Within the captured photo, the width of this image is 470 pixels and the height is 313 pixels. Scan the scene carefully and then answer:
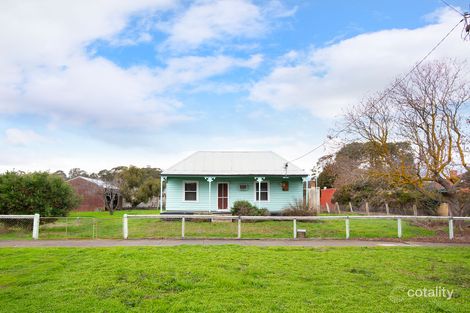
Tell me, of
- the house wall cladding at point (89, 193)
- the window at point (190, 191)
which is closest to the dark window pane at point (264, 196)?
the window at point (190, 191)

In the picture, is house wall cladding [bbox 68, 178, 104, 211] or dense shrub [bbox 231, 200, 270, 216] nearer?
dense shrub [bbox 231, 200, 270, 216]

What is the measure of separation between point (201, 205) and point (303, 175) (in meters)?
7.09

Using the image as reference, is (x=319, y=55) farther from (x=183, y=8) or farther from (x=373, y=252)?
(x=373, y=252)

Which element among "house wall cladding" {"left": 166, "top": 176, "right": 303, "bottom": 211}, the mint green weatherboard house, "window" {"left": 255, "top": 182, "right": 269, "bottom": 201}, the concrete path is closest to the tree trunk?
the concrete path

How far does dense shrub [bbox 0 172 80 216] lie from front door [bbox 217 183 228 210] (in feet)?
32.2

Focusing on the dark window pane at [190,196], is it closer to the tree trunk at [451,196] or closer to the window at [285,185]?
the window at [285,185]

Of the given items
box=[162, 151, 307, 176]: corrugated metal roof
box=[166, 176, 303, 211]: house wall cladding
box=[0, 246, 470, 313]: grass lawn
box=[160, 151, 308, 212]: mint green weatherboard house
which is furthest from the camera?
box=[166, 176, 303, 211]: house wall cladding

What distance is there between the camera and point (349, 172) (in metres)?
19.4

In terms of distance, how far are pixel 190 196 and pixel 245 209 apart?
4.51 metres

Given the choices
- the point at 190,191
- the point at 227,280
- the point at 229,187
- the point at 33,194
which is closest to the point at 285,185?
the point at 229,187

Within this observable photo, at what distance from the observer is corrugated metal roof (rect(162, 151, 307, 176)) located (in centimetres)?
2461

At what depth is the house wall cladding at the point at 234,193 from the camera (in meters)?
24.7

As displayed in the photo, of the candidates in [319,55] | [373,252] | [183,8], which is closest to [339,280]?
[373,252]

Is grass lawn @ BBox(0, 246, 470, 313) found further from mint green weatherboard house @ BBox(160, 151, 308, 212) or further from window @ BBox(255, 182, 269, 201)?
window @ BBox(255, 182, 269, 201)
